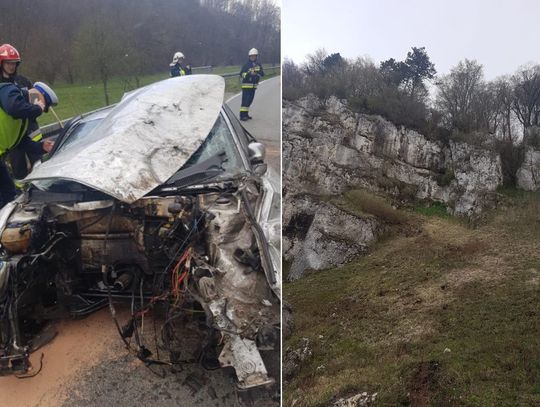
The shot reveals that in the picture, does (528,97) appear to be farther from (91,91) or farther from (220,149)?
(220,149)

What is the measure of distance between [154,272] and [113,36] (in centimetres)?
897

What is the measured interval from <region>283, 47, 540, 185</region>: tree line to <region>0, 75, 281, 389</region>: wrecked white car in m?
18.1

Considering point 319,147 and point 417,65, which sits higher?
point 417,65

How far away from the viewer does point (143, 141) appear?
113 inches

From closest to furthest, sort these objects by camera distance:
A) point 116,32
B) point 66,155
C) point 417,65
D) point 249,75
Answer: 1. point 66,155
2. point 249,75
3. point 116,32
4. point 417,65

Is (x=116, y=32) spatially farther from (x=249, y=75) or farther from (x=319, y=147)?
(x=319, y=147)

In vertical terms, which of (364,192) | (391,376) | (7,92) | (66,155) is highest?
(7,92)

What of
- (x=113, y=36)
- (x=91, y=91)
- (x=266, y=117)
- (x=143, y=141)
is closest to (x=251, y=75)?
(x=266, y=117)

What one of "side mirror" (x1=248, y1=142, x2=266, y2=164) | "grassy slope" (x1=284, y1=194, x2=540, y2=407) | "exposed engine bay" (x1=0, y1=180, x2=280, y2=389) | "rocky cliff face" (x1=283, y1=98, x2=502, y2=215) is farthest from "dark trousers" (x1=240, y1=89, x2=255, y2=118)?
"rocky cliff face" (x1=283, y1=98, x2=502, y2=215)

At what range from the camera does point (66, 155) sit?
294cm

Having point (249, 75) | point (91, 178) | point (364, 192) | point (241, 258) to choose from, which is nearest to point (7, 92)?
point (91, 178)

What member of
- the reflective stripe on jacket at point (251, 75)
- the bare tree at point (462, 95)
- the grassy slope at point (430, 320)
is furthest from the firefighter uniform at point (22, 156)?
the bare tree at point (462, 95)

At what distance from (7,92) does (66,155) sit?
0.97 meters

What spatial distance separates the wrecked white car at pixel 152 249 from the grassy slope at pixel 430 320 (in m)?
4.61
